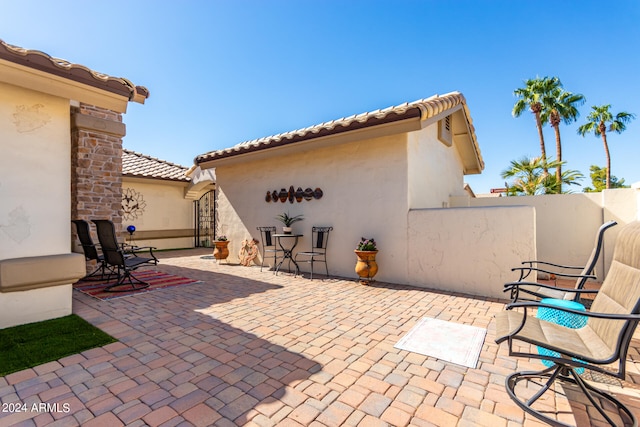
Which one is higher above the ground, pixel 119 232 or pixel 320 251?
pixel 119 232

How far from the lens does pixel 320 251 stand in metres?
7.49

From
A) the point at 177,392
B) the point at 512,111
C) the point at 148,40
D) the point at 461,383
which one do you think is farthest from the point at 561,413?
the point at 512,111

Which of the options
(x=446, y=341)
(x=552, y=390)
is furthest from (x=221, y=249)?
(x=552, y=390)

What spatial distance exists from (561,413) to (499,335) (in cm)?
70

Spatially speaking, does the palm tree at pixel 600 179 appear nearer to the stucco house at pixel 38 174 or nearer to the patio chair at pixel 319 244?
the patio chair at pixel 319 244

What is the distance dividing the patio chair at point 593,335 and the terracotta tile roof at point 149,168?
12649 millimetres

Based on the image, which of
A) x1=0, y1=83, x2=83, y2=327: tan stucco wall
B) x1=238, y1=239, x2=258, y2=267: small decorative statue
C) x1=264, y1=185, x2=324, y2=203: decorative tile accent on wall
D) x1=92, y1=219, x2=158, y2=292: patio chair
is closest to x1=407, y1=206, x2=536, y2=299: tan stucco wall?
x1=264, y1=185, x2=324, y2=203: decorative tile accent on wall

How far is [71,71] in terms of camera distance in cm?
378

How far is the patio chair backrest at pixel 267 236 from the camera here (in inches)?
315

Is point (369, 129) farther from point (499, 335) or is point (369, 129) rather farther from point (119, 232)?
point (119, 232)

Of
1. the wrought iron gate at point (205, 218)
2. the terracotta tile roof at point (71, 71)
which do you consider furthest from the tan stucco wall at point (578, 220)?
the wrought iron gate at point (205, 218)

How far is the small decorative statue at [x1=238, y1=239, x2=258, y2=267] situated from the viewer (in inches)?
346

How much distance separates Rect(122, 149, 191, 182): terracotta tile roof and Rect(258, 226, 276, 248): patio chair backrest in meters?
6.46

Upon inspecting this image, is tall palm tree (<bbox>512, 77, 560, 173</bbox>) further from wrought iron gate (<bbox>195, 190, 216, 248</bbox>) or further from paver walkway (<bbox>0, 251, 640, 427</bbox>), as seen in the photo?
wrought iron gate (<bbox>195, 190, 216, 248</bbox>)
